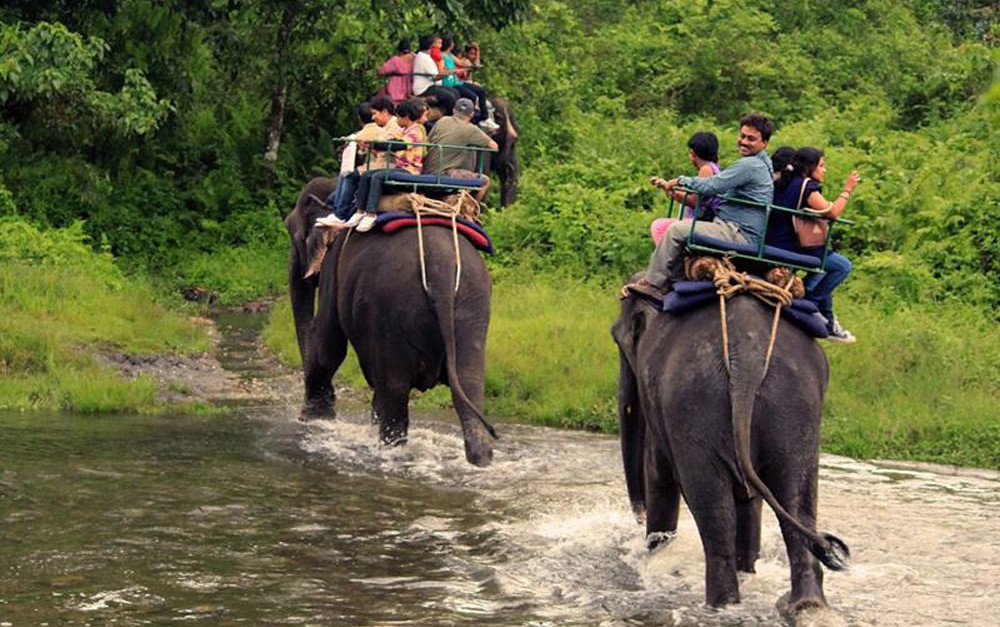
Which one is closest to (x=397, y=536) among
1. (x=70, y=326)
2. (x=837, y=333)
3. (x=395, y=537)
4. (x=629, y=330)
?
(x=395, y=537)

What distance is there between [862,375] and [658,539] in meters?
4.89

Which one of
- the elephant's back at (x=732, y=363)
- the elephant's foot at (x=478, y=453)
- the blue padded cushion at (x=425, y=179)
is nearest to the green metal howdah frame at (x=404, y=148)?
the blue padded cushion at (x=425, y=179)

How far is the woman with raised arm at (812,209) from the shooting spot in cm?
786

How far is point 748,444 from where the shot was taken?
695 cm

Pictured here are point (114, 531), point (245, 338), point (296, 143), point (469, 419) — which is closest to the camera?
point (114, 531)

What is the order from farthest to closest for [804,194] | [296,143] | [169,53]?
[296,143] < [169,53] < [804,194]

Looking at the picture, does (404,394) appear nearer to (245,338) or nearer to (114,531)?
(114,531)

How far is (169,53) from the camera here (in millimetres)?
20594

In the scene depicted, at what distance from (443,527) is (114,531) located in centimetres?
163

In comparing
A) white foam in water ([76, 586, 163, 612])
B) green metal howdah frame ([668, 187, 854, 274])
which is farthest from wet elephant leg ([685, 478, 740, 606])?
white foam in water ([76, 586, 163, 612])

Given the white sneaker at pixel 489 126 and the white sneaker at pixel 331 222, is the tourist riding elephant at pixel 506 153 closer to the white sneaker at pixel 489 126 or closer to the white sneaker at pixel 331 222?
the white sneaker at pixel 489 126

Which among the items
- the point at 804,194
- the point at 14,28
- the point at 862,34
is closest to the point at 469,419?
the point at 804,194

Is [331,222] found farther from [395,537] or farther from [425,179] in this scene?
[395,537]

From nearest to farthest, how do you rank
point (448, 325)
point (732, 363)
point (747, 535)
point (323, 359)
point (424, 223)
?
point (732, 363) < point (747, 535) < point (448, 325) < point (424, 223) < point (323, 359)
